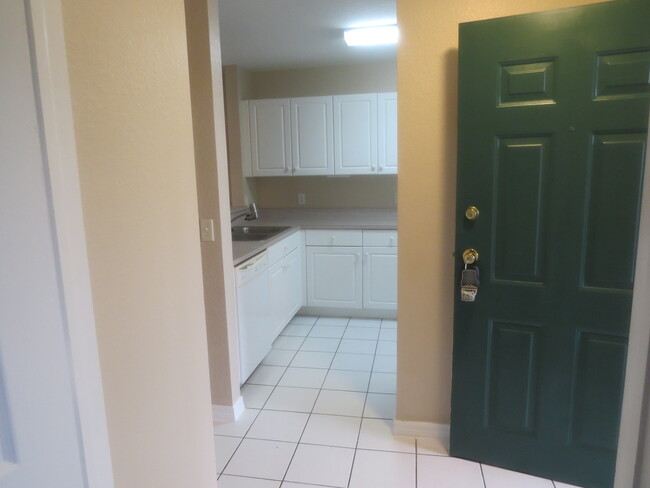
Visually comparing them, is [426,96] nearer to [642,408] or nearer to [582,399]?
[582,399]

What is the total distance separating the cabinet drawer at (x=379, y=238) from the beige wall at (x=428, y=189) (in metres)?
1.71

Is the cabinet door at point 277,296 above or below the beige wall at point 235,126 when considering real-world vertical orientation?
below

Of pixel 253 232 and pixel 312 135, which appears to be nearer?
pixel 253 232

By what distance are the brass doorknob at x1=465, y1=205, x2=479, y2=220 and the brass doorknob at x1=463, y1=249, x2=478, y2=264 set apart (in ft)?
0.47

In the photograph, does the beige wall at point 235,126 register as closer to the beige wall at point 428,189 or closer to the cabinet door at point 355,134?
the cabinet door at point 355,134

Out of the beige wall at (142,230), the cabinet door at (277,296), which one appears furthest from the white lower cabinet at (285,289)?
the beige wall at (142,230)

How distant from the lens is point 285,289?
359 cm

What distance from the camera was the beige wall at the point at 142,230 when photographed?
2.75 ft

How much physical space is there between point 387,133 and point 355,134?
29cm

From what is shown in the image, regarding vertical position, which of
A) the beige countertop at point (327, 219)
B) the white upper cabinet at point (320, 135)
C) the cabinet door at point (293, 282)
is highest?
the white upper cabinet at point (320, 135)

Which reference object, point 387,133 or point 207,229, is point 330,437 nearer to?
point 207,229

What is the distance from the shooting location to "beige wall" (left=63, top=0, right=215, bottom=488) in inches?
33.0

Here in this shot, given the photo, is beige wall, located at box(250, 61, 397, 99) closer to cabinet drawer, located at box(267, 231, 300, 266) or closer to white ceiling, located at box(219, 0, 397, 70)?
white ceiling, located at box(219, 0, 397, 70)

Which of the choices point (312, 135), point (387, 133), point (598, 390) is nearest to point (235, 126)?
point (312, 135)
